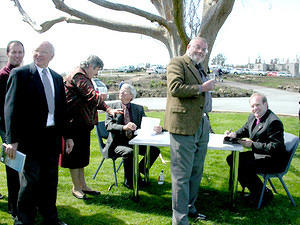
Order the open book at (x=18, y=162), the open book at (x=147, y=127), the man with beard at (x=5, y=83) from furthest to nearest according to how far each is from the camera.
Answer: the open book at (x=147, y=127) → the man with beard at (x=5, y=83) → the open book at (x=18, y=162)

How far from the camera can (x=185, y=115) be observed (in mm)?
3008

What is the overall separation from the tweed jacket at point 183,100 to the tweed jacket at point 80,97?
1.11m

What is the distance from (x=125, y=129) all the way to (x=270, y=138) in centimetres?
185

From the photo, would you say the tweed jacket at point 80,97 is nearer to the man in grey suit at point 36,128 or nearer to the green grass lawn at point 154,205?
the man in grey suit at point 36,128

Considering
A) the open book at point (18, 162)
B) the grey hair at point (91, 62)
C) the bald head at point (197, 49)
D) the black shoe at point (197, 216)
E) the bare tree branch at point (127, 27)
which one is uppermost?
the bare tree branch at point (127, 27)

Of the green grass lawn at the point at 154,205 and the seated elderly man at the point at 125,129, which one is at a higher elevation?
the seated elderly man at the point at 125,129

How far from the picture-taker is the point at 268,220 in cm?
351

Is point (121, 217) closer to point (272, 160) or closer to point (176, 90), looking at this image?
point (176, 90)

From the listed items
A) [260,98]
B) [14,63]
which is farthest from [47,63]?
[260,98]

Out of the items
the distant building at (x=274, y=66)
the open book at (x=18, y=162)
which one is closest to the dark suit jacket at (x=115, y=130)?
the open book at (x=18, y=162)

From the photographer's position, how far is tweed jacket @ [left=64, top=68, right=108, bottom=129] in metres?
3.71

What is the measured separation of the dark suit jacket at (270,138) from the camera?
3584 mm

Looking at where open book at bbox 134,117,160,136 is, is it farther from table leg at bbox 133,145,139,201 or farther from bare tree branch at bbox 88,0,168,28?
bare tree branch at bbox 88,0,168,28

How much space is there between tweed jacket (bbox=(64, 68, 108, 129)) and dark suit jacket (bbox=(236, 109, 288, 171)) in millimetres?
1951
